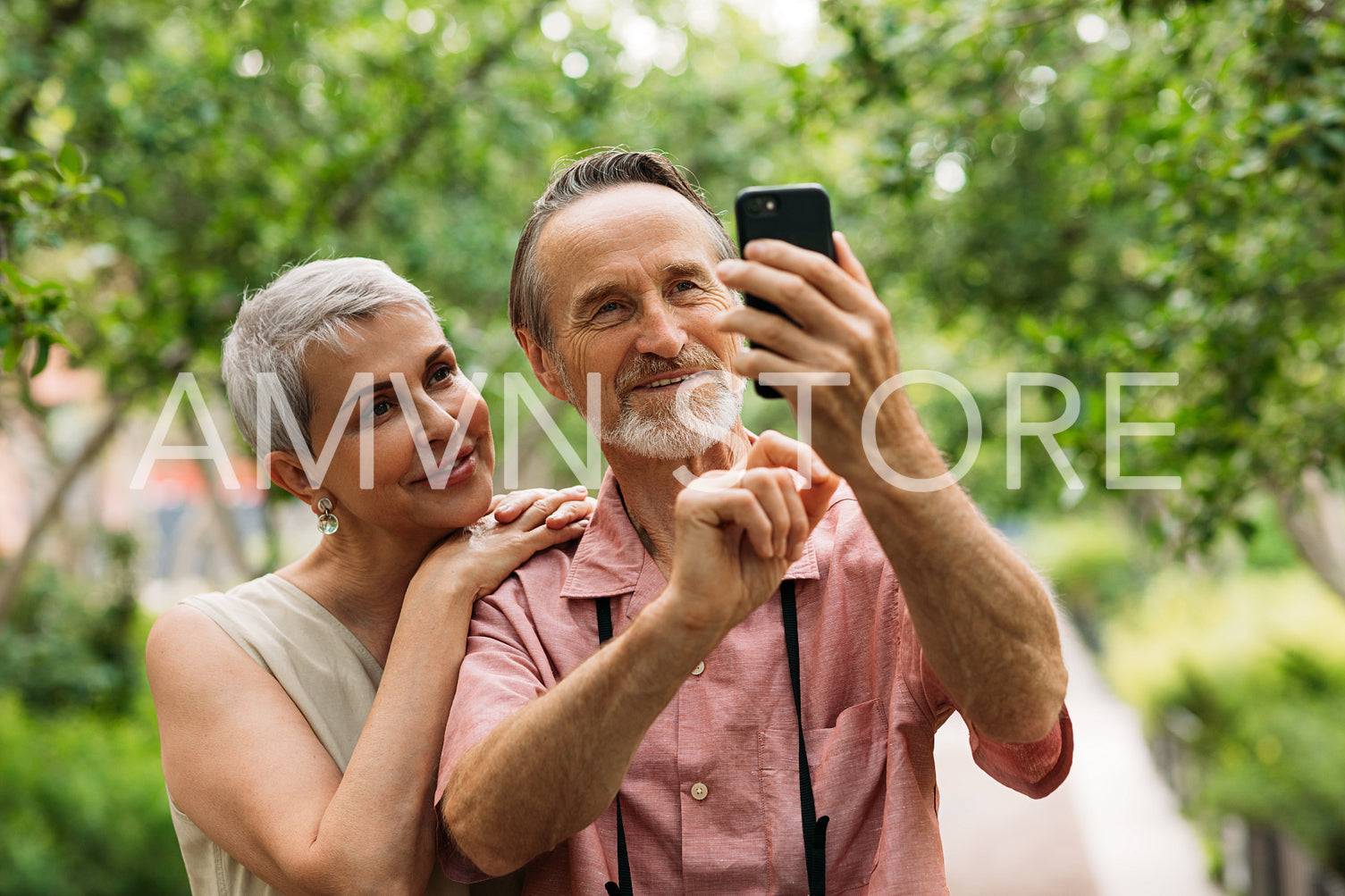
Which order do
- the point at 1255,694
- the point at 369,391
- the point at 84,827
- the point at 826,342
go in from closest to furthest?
the point at 826,342 < the point at 369,391 < the point at 84,827 < the point at 1255,694

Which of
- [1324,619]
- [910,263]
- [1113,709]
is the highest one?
[910,263]

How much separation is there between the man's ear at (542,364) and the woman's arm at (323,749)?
0.27m

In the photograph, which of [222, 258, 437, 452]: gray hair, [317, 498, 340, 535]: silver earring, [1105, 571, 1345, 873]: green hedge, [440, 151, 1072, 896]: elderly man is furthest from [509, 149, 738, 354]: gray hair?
[1105, 571, 1345, 873]: green hedge

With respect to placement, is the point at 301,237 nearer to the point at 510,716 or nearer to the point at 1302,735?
the point at 510,716

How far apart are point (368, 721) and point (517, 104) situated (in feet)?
18.7

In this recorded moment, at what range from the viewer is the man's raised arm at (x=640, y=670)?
1.58 metres

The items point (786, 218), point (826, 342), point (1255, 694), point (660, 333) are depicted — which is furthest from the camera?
point (1255, 694)

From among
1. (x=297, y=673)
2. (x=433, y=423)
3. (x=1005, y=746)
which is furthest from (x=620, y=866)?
(x=433, y=423)

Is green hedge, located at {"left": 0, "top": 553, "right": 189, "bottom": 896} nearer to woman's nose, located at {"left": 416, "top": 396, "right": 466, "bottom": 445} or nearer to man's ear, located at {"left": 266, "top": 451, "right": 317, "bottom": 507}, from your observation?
man's ear, located at {"left": 266, "top": 451, "right": 317, "bottom": 507}

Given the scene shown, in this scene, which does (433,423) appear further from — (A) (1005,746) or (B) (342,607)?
(A) (1005,746)

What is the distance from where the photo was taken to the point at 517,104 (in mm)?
7062

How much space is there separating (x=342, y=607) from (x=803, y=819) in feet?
3.58

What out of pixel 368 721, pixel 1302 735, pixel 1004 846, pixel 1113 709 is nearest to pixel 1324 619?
pixel 1302 735

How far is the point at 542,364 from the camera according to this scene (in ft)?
7.93
